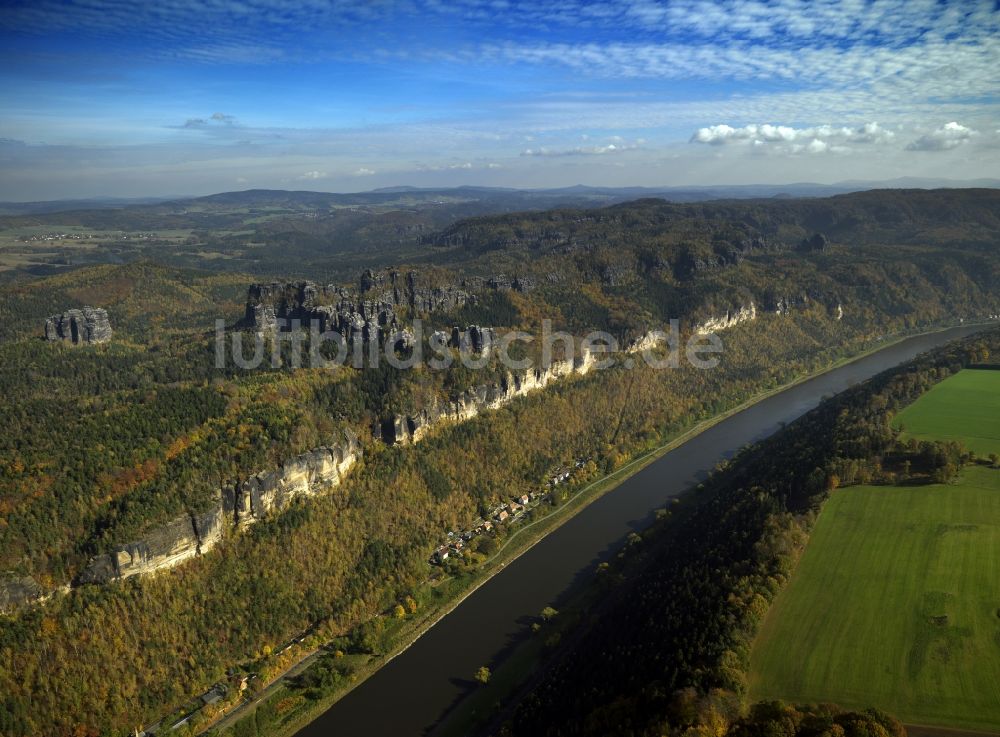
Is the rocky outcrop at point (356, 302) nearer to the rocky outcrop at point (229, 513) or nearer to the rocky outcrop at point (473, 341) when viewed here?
the rocky outcrop at point (473, 341)

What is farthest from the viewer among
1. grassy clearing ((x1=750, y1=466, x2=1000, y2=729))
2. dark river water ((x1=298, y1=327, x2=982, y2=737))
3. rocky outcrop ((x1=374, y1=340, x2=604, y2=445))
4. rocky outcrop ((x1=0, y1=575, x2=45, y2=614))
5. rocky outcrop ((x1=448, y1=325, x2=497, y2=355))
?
rocky outcrop ((x1=448, y1=325, x2=497, y2=355))

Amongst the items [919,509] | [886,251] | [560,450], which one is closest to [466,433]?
[560,450]

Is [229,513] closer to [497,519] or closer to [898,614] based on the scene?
[497,519]

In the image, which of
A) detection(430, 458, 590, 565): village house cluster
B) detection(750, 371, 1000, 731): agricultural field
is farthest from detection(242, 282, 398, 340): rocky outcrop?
detection(750, 371, 1000, 731): agricultural field

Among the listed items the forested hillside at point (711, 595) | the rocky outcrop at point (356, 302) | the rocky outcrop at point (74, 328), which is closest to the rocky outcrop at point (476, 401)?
the rocky outcrop at point (356, 302)

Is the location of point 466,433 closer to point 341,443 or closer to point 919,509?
point 341,443

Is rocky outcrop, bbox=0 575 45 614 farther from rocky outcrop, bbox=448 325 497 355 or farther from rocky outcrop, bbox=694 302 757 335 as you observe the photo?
rocky outcrop, bbox=694 302 757 335
